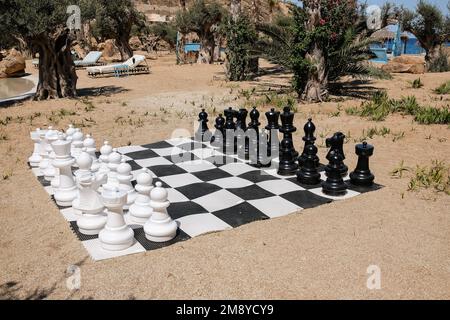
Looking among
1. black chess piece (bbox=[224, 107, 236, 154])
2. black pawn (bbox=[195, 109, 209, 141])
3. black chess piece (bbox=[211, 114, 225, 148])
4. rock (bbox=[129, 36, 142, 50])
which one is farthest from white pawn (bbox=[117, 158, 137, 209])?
rock (bbox=[129, 36, 142, 50])

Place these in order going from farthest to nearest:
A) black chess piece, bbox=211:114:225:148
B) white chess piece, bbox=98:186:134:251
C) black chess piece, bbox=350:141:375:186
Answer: black chess piece, bbox=211:114:225:148
black chess piece, bbox=350:141:375:186
white chess piece, bbox=98:186:134:251

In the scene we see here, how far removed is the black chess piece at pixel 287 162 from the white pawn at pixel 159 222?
61.7 inches

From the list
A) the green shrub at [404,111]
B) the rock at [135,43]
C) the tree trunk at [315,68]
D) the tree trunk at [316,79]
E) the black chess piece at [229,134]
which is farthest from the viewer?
the rock at [135,43]

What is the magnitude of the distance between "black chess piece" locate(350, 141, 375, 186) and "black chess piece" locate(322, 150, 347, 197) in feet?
0.77

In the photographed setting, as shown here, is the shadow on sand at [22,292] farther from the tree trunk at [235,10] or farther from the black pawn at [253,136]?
the tree trunk at [235,10]

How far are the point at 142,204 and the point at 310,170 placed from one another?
1.62 m

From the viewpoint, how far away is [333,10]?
8.25 metres

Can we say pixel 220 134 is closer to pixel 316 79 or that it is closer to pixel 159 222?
pixel 159 222

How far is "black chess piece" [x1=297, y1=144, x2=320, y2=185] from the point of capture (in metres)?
3.77

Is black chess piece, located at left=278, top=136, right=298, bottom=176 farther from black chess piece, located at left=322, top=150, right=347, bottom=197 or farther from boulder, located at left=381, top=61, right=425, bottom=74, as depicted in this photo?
boulder, located at left=381, top=61, right=425, bottom=74

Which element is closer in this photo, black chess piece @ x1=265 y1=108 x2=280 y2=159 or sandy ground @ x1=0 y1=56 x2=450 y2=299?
sandy ground @ x1=0 y1=56 x2=450 y2=299

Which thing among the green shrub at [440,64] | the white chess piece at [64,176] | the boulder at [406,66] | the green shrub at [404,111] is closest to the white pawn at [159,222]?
the white chess piece at [64,176]

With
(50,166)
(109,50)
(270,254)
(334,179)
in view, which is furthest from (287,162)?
(109,50)

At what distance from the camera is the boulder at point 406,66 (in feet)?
45.2
